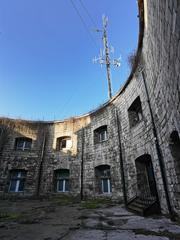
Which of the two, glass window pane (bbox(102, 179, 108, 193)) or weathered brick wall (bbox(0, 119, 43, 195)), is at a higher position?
weathered brick wall (bbox(0, 119, 43, 195))

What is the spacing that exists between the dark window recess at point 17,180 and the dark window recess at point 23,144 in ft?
5.04

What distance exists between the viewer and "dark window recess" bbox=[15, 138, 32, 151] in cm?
1146

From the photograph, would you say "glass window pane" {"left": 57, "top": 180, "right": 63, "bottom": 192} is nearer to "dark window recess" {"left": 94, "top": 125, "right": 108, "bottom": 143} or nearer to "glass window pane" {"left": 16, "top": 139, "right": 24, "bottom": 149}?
"dark window recess" {"left": 94, "top": 125, "right": 108, "bottom": 143}

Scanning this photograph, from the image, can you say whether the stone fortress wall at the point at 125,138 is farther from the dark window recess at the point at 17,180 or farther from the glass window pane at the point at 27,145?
the glass window pane at the point at 27,145

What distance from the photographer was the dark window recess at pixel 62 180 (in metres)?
10.1

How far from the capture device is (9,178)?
10.3 metres

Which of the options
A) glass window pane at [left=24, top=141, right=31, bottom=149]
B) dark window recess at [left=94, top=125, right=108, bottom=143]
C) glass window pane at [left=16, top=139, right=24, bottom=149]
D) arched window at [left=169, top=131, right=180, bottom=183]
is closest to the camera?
arched window at [left=169, top=131, right=180, bottom=183]

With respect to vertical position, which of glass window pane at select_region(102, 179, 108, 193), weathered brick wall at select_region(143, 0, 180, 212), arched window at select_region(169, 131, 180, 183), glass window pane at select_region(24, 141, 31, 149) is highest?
glass window pane at select_region(24, 141, 31, 149)

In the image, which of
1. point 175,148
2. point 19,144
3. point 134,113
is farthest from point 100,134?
point 175,148

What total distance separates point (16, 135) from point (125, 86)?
792 centimetres

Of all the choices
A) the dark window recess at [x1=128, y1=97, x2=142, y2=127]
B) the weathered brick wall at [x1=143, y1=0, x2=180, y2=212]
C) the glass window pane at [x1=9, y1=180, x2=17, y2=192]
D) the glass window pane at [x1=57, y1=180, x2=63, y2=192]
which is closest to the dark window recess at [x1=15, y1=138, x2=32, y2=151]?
the glass window pane at [x1=9, y1=180, x2=17, y2=192]

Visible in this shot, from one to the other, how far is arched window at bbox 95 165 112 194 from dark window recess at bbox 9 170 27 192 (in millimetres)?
4674

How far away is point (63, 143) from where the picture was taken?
1170cm

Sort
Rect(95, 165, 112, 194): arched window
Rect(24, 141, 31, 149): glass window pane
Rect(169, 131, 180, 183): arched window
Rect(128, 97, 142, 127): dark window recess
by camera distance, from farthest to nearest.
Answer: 1. Rect(24, 141, 31, 149): glass window pane
2. Rect(95, 165, 112, 194): arched window
3. Rect(128, 97, 142, 127): dark window recess
4. Rect(169, 131, 180, 183): arched window
